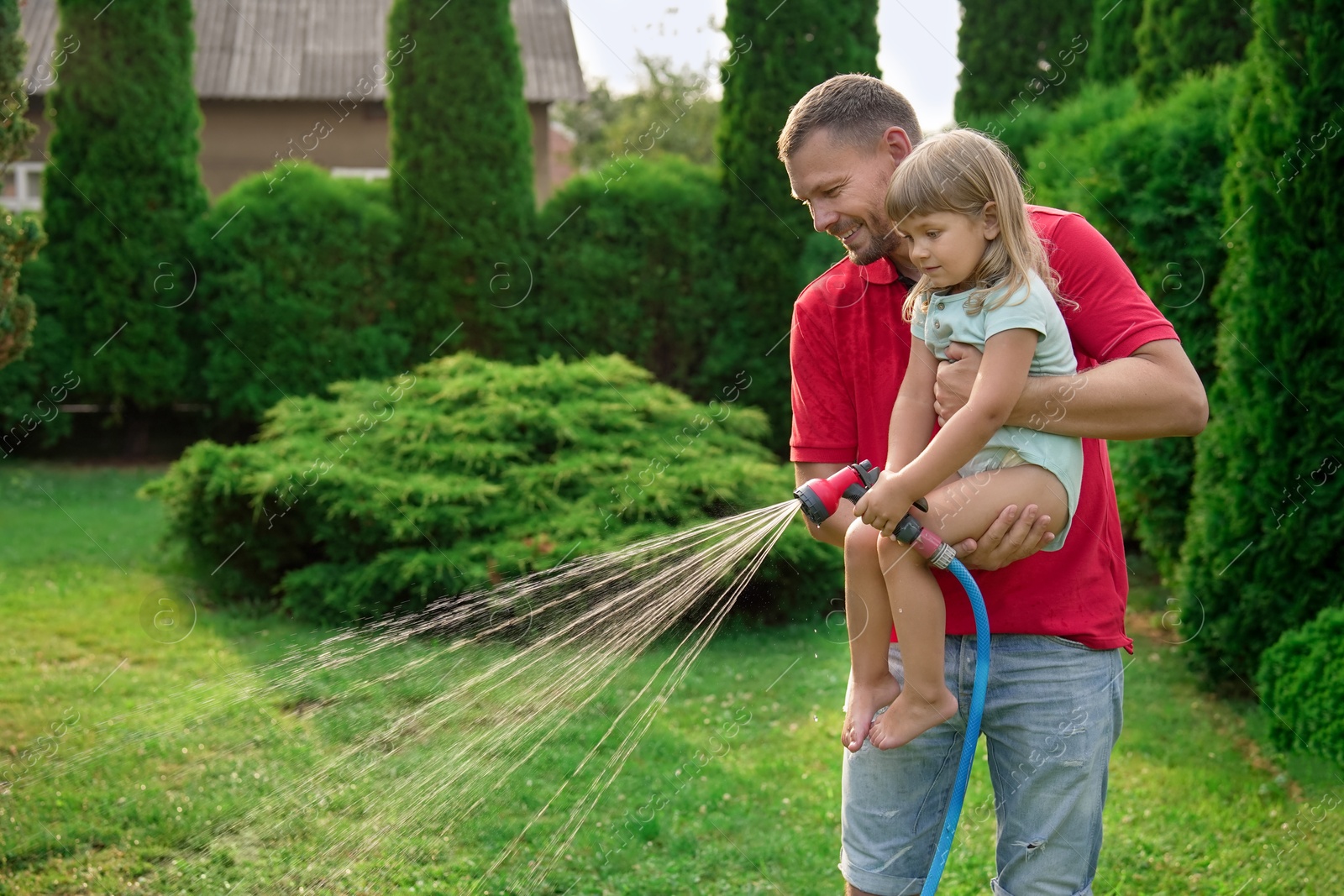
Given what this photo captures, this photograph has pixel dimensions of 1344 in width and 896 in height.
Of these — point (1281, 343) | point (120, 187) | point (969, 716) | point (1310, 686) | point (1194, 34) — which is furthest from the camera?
point (120, 187)

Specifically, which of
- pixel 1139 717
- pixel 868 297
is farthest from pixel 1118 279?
pixel 1139 717

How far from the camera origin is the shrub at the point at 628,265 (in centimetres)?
1181

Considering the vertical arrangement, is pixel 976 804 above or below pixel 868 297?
below

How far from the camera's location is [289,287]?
38.0 feet

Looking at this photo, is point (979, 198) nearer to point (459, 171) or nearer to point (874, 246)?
point (874, 246)

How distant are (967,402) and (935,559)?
32 centimetres

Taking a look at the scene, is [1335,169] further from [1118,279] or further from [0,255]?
[0,255]

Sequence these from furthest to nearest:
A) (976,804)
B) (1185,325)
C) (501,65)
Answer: (501,65), (1185,325), (976,804)

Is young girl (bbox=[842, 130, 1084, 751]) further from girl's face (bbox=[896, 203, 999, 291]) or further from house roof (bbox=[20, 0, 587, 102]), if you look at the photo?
house roof (bbox=[20, 0, 587, 102])

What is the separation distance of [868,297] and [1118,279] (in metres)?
0.53

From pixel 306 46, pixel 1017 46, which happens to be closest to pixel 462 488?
pixel 1017 46

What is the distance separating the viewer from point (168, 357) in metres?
11.6

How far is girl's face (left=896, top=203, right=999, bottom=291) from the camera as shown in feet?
7.50

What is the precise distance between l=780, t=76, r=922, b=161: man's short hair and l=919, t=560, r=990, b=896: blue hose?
0.96 meters
